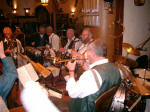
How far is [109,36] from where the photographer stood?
567 cm

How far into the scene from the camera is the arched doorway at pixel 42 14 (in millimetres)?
13711

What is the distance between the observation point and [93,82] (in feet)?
6.16

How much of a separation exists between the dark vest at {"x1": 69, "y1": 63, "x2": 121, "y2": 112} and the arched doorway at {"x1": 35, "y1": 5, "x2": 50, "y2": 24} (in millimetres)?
12326

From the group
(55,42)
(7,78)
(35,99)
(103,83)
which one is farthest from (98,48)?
(55,42)

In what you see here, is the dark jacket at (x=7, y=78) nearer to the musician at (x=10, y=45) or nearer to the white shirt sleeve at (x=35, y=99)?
the white shirt sleeve at (x=35, y=99)

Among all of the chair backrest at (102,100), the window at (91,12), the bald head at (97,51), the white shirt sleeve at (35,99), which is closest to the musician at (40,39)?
the window at (91,12)

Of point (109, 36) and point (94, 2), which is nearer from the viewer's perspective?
point (109, 36)

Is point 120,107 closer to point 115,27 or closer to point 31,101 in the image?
point 31,101

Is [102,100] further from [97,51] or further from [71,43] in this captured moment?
[71,43]

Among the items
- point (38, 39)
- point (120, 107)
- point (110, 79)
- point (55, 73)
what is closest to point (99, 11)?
point (38, 39)

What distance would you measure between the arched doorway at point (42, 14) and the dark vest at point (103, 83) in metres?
12.3

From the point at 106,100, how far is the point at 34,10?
13.1 meters

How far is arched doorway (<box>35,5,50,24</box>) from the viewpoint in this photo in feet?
45.0

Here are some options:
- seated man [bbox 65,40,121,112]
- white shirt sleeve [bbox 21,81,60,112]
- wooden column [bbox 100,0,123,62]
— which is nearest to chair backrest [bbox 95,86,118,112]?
seated man [bbox 65,40,121,112]
